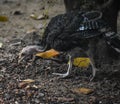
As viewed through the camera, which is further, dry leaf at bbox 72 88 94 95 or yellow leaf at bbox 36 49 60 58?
yellow leaf at bbox 36 49 60 58

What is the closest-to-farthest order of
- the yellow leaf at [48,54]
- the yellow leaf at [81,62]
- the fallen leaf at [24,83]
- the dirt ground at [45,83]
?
the dirt ground at [45,83], the fallen leaf at [24,83], the yellow leaf at [48,54], the yellow leaf at [81,62]

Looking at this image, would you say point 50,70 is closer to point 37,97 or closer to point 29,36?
point 37,97

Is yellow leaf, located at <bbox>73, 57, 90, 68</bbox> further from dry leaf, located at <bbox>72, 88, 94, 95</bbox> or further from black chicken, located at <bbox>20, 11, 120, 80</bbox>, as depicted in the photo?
dry leaf, located at <bbox>72, 88, 94, 95</bbox>

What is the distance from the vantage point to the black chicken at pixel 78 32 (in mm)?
4648

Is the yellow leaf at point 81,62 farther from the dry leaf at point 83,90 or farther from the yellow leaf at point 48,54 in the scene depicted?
the dry leaf at point 83,90

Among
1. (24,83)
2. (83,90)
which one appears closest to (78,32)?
(83,90)

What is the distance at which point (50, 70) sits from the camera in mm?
5297

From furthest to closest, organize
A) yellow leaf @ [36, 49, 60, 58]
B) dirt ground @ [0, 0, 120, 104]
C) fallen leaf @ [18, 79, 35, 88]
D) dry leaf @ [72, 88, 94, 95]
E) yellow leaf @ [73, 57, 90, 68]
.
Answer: yellow leaf @ [73, 57, 90, 68], yellow leaf @ [36, 49, 60, 58], fallen leaf @ [18, 79, 35, 88], dry leaf @ [72, 88, 94, 95], dirt ground @ [0, 0, 120, 104]

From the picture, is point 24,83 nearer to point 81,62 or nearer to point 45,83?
point 45,83

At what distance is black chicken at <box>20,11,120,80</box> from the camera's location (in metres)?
4.65

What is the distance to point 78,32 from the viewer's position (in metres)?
4.71

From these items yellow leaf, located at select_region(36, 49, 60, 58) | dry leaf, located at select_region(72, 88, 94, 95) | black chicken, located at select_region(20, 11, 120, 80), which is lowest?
dry leaf, located at select_region(72, 88, 94, 95)

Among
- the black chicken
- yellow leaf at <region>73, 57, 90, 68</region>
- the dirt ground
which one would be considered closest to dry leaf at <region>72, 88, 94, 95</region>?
the dirt ground

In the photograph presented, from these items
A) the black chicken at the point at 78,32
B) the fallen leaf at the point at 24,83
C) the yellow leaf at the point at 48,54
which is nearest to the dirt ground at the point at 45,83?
the fallen leaf at the point at 24,83
